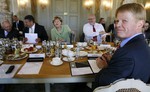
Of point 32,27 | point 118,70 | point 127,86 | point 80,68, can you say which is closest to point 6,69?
point 80,68

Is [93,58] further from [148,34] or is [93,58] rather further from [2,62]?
[148,34]

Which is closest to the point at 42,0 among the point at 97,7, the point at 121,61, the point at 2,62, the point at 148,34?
the point at 97,7

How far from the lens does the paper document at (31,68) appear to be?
1.49 m

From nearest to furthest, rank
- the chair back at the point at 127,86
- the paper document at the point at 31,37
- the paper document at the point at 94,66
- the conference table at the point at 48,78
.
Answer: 1. the chair back at the point at 127,86
2. the conference table at the point at 48,78
3. the paper document at the point at 94,66
4. the paper document at the point at 31,37

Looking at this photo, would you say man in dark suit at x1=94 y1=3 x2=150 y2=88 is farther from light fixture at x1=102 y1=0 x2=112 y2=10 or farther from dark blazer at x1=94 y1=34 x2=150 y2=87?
light fixture at x1=102 y1=0 x2=112 y2=10

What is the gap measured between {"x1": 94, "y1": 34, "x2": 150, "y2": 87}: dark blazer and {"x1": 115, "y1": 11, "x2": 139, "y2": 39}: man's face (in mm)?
54

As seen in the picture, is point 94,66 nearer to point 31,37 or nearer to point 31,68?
point 31,68

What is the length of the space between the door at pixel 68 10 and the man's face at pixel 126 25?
5160 millimetres

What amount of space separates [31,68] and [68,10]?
4.98m

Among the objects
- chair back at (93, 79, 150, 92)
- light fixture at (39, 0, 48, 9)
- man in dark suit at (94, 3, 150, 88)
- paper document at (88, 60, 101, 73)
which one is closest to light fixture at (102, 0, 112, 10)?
light fixture at (39, 0, 48, 9)

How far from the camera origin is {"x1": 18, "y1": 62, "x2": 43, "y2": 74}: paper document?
1491 millimetres

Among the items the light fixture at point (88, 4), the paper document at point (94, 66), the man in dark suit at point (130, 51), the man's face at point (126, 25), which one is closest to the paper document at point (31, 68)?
the paper document at point (94, 66)

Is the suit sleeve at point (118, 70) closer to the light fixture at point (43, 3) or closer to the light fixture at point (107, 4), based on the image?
the light fixture at point (107, 4)

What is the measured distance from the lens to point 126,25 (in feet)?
3.65
